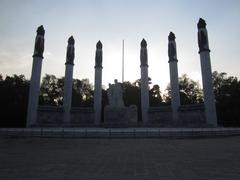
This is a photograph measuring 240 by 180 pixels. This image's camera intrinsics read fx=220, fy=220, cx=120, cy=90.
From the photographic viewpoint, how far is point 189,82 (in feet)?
214

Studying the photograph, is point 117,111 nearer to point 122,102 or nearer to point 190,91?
point 122,102

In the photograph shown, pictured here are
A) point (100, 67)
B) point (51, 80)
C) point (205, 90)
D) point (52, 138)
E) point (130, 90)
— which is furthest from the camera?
point (51, 80)

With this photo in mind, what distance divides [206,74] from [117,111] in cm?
1422

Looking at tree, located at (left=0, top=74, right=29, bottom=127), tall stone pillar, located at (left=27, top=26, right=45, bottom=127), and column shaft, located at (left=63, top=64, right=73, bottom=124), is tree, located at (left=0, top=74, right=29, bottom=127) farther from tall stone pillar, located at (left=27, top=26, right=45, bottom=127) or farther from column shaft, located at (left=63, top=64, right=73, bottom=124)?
column shaft, located at (left=63, top=64, right=73, bottom=124)

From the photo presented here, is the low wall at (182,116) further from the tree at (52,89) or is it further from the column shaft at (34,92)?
the tree at (52,89)

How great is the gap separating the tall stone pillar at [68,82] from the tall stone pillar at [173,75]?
54.3 ft

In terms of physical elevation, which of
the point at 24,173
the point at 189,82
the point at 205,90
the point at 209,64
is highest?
the point at 189,82

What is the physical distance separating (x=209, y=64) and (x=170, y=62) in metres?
6.26

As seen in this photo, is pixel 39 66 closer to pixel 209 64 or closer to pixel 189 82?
pixel 209 64

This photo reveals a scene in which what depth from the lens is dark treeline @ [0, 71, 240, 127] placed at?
42.1 metres

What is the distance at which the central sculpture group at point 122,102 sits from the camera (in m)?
31.4

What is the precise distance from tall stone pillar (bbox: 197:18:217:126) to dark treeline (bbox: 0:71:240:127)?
1440cm

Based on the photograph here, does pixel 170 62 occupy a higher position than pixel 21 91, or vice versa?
pixel 170 62

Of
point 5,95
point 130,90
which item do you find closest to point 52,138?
point 5,95
